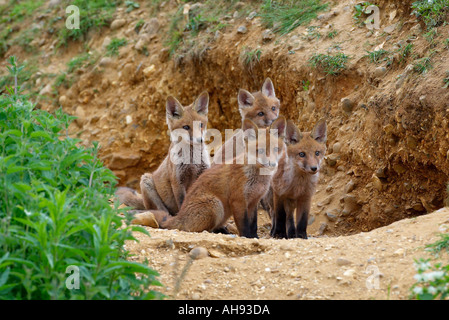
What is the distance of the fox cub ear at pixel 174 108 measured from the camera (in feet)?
24.0

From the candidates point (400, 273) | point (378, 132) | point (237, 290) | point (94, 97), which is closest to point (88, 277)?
point (237, 290)

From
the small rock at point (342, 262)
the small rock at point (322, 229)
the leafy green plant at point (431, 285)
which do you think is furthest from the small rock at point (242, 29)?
the leafy green plant at point (431, 285)

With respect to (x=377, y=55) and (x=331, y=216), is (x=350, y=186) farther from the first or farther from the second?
(x=377, y=55)

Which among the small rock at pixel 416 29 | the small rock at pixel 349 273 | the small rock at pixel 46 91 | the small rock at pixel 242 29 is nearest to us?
the small rock at pixel 349 273

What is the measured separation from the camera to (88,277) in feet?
10.3

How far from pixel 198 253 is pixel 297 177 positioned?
2.39 meters

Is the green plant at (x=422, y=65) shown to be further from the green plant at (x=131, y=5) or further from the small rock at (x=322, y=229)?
the green plant at (x=131, y=5)

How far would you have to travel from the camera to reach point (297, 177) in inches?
256

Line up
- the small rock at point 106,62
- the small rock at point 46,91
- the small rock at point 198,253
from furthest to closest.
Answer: the small rock at point 46,91 → the small rock at point 106,62 → the small rock at point 198,253

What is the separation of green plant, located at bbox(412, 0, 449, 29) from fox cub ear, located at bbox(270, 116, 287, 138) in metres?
2.23

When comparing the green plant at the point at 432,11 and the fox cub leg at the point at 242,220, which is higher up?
the green plant at the point at 432,11

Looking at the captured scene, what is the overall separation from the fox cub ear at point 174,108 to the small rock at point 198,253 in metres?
3.15

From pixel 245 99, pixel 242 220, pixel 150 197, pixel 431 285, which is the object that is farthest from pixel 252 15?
pixel 431 285

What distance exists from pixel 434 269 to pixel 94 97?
855 cm
